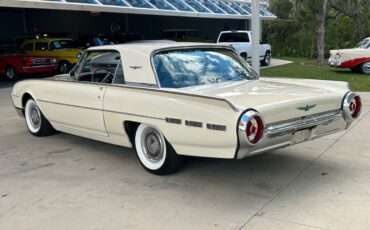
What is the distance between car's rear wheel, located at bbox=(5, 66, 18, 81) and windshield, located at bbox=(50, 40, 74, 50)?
73.1 inches

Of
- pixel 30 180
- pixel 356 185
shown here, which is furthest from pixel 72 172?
pixel 356 185

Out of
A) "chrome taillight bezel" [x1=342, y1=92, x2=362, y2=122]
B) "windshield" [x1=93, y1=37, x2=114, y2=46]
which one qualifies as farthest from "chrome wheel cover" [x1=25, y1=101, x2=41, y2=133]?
"windshield" [x1=93, y1=37, x2=114, y2=46]

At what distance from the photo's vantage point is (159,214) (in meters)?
4.05

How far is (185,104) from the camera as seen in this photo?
4.41 meters

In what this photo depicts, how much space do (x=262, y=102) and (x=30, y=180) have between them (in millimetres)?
2745

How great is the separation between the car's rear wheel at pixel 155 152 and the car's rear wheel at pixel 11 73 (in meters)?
13.3

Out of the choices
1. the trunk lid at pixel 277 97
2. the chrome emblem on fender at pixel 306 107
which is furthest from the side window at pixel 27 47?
the chrome emblem on fender at pixel 306 107

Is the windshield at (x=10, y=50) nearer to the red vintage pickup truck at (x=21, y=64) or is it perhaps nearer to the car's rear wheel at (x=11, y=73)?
the red vintage pickup truck at (x=21, y=64)

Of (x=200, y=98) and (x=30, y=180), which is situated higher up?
(x=200, y=98)

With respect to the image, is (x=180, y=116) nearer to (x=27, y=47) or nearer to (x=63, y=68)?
(x=63, y=68)

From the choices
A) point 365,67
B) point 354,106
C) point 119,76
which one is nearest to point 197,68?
point 119,76

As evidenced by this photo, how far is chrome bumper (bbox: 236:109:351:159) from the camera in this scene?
412 cm

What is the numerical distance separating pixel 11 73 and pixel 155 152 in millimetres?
13716

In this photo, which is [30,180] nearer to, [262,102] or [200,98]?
[200,98]
